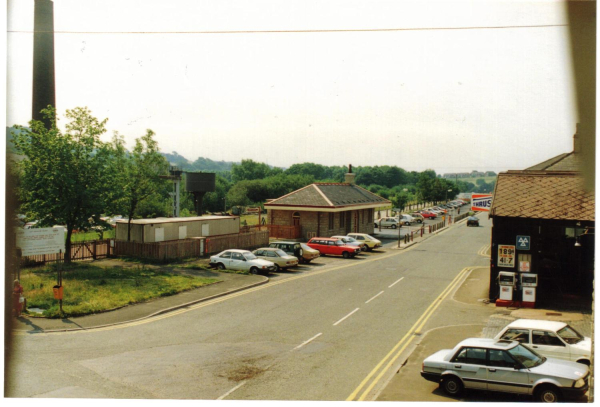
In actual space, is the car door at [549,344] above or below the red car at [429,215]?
below

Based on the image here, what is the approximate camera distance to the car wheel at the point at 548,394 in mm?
10562

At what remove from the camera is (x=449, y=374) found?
11539mm

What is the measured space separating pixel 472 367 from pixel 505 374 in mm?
715

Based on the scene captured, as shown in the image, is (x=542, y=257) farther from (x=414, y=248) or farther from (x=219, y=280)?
(x=414, y=248)

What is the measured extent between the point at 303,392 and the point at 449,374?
345cm

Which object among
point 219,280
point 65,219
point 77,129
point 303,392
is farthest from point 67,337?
point 77,129

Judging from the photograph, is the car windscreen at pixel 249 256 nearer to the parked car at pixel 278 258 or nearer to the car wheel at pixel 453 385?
the parked car at pixel 278 258

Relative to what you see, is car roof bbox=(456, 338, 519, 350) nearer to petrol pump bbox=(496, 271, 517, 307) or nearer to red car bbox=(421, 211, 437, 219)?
petrol pump bbox=(496, 271, 517, 307)

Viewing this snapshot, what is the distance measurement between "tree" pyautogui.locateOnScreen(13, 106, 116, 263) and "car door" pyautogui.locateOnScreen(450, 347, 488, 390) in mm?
21767

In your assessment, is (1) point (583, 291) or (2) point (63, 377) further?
(1) point (583, 291)

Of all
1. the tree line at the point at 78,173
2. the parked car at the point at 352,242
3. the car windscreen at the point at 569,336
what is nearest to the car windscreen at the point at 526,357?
the car windscreen at the point at 569,336

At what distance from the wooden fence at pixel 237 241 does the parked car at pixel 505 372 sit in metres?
24.0

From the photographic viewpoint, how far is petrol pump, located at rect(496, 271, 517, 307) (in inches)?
821

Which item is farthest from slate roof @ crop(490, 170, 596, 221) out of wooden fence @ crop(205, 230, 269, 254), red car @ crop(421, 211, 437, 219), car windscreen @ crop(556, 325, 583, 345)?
red car @ crop(421, 211, 437, 219)
